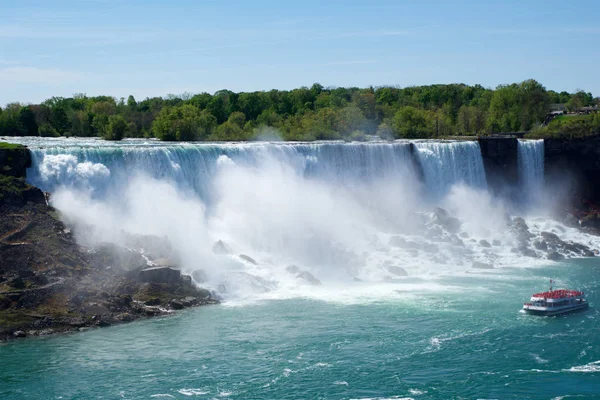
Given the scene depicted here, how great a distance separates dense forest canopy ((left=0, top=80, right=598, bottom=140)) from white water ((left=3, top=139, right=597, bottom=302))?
18.4m

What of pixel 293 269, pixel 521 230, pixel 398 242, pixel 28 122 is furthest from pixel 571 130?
pixel 28 122

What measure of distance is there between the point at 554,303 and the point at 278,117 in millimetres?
51618

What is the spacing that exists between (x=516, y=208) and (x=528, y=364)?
30096 millimetres

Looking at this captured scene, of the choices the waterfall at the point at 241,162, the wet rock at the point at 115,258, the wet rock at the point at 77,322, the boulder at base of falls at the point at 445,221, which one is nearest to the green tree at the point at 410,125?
the waterfall at the point at 241,162

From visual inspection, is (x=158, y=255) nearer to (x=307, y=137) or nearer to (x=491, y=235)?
(x=491, y=235)

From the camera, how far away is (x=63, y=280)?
104 feet

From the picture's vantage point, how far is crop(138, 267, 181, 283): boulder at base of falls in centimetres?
3288

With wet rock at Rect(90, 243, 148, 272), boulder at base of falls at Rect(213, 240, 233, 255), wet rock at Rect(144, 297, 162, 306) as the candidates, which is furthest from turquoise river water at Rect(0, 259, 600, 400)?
boulder at base of falls at Rect(213, 240, 233, 255)

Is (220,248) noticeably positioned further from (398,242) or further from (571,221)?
(571,221)

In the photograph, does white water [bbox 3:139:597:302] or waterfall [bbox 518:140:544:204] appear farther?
waterfall [bbox 518:140:544:204]

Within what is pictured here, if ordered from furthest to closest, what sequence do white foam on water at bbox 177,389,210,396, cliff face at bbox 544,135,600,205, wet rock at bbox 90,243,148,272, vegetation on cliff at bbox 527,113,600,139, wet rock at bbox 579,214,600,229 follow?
vegetation on cliff at bbox 527,113,600,139, cliff face at bbox 544,135,600,205, wet rock at bbox 579,214,600,229, wet rock at bbox 90,243,148,272, white foam on water at bbox 177,389,210,396

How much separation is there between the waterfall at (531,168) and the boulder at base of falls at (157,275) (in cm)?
3087

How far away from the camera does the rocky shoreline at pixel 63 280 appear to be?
2964 centimetres

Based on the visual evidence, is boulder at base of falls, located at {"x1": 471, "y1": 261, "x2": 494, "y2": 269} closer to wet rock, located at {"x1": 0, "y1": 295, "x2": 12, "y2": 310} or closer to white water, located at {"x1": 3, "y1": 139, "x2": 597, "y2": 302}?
white water, located at {"x1": 3, "y1": 139, "x2": 597, "y2": 302}
